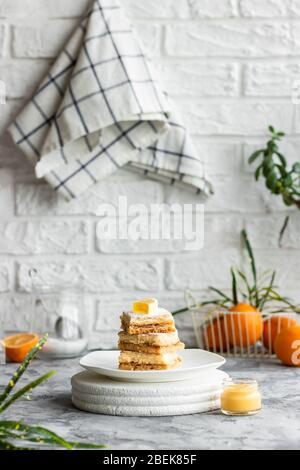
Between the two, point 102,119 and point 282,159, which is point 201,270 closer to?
point 282,159

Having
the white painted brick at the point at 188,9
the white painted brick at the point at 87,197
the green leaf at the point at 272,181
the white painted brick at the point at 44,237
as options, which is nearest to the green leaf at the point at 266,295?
the green leaf at the point at 272,181

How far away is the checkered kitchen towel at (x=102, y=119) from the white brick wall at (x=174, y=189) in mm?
55

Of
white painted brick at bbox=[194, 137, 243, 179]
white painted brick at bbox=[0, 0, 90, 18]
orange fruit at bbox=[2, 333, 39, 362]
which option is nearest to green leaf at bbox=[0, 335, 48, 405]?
orange fruit at bbox=[2, 333, 39, 362]

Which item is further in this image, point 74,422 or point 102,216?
point 102,216

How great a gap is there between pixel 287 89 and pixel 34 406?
1128 millimetres

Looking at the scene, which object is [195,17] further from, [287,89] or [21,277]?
[21,277]

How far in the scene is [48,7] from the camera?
2.19 m

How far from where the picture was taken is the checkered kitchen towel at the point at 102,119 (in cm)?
211

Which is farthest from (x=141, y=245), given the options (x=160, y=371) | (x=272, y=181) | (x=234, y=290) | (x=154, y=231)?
(x=160, y=371)

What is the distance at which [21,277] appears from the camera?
2219 mm

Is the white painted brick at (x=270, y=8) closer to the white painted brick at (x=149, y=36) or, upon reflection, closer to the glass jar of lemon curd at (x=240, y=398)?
the white painted brick at (x=149, y=36)

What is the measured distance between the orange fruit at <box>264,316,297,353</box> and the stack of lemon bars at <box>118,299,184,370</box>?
23.2 inches
